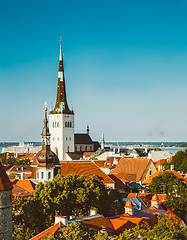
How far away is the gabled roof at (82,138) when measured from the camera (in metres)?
147

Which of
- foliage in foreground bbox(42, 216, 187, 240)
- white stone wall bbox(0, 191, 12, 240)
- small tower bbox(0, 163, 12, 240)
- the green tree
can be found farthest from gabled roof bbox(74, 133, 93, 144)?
foliage in foreground bbox(42, 216, 187, 240)

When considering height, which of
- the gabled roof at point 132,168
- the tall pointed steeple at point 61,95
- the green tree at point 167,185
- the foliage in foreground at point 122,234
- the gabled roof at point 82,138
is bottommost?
the foliage in foreground at point 122,234

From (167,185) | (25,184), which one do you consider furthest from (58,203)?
(167,185)

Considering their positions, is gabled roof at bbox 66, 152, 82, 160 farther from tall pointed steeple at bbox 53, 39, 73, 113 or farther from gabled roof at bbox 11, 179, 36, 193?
gabled roof at bbox 11, 179, 36, 193

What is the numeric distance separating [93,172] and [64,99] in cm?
7588

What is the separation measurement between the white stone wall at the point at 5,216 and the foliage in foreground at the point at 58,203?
384 cm

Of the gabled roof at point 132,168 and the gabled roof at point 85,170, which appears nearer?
the gabled roof at point 85,170

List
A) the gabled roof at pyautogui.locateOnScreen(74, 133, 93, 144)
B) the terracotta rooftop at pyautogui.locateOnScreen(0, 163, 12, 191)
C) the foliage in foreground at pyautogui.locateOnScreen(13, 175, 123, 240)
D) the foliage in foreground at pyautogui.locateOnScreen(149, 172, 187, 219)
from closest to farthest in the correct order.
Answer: the terracotta rooftop at pyautogui.locateOnScreen(0, 163, 12, 191), the foliage in foreground at pyautogui.locateOnScreen(13, 175, 123, 240), the foliage in foreground at pyautogui.locateOnScreen(149, 172, 187, 219), the gabled roof at pyautogui.locateOnScreen(74, 133, 93, 144)

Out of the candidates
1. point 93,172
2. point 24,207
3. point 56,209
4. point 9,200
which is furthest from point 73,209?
point 93,172

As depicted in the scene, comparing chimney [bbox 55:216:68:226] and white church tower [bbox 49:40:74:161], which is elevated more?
white church tower [bbox 49:40:74:161]

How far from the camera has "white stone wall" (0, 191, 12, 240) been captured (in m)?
30.8

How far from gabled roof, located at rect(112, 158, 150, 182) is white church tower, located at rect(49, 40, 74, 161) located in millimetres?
52277

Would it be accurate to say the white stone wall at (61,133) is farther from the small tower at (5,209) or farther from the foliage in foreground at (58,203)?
the small tower at (5,209)

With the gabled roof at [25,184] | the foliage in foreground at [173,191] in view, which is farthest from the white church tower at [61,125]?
the gabled roof at [25,184]
